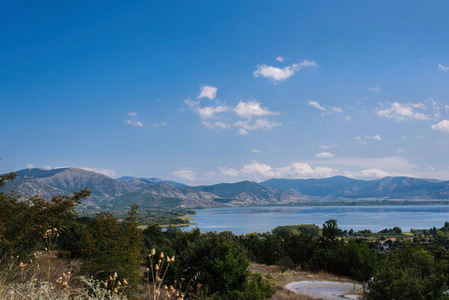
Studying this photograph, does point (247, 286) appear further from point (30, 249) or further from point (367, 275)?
point (367, 275)

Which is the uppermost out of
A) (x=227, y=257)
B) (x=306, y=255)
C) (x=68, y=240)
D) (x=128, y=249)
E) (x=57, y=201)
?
(x=57, y=201)

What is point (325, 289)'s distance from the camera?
66.6 feet

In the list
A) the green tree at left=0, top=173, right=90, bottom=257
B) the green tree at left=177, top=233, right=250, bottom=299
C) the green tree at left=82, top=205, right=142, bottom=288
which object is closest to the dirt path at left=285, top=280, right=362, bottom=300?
the green tree at left=177, top=233, right=250, bottom=299

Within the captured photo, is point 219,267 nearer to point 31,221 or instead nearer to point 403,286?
point 403,286

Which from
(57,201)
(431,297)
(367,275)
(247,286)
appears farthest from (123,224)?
(367,275)

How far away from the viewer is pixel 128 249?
8594mm

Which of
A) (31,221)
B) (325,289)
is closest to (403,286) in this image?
(31,221)

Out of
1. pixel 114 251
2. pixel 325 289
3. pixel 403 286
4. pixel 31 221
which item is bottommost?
pixel 325 289

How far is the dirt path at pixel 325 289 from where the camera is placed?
58.7ft

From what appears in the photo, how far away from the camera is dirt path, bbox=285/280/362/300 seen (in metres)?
17.9

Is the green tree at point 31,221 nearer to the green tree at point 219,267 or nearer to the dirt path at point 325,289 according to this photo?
the green tree at point 219,267

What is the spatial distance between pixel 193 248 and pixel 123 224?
13.8 feet

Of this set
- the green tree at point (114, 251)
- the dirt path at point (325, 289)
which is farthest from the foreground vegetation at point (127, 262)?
the dirt path at point (325, 289)

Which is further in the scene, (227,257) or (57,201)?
(227,257)
